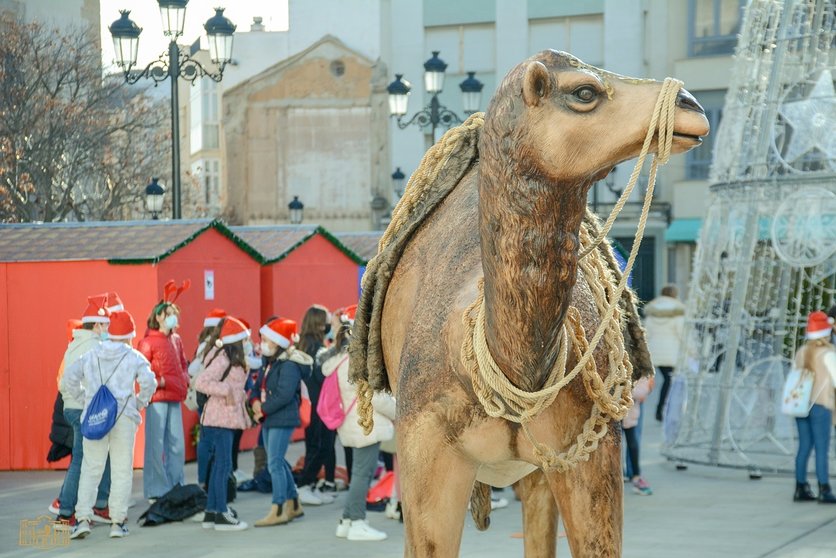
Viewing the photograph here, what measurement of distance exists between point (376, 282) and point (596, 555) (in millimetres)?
1564

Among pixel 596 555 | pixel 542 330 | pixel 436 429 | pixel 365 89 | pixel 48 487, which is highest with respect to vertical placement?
pixel 365 89

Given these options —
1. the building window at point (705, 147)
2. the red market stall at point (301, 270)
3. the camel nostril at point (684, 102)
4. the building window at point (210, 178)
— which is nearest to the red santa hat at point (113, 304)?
the red market stall at point (301, 270)

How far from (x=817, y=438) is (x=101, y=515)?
19.0 feet

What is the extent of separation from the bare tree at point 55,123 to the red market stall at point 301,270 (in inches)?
266

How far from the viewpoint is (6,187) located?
22203 millimetres

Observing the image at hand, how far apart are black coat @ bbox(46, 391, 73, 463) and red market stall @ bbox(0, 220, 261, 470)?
2308 millimetres

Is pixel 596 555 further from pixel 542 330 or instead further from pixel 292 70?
pixel 292 70

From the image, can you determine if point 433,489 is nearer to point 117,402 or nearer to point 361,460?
point 361,460

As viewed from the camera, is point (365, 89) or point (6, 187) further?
point (365, 89)

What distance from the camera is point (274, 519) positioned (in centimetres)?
1071

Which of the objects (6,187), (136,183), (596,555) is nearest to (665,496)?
(596,555)

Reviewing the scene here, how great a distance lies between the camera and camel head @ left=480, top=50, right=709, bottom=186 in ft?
12.7

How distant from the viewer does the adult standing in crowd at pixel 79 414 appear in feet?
34.5

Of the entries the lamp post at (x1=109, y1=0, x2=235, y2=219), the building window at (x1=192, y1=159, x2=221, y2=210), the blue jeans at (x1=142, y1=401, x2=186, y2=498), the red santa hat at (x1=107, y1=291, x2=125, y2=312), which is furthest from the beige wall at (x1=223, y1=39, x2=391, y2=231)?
the red santa hat at (x1=107, y1=291, x2=125, y2=312)
